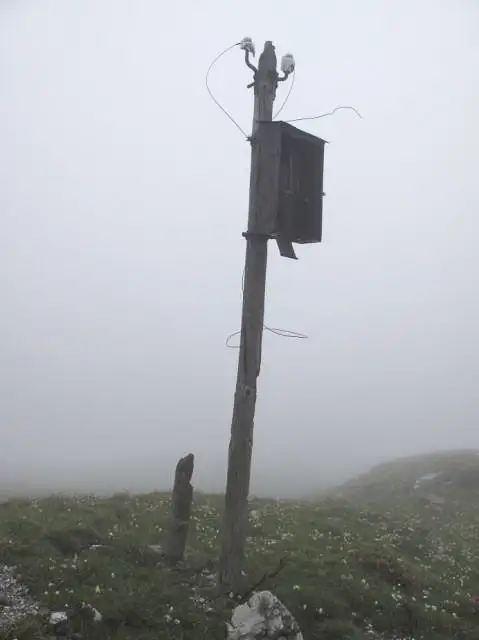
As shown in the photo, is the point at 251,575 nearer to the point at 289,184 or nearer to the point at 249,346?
the point at 249,346

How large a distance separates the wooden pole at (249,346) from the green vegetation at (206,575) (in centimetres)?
115

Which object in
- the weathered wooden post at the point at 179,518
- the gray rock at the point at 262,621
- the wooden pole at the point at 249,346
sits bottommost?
the gray rock at the point at 262,621

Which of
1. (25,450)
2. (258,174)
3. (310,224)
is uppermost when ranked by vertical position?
(258,174)

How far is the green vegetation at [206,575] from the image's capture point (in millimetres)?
11227

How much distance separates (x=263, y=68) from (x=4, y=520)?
1382 centimetres

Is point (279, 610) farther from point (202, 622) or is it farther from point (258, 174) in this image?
point (258, 174)

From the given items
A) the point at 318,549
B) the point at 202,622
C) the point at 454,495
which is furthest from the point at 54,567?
the point at 454,495

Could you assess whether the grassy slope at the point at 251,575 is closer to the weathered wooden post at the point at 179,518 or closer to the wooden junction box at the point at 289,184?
the weathered wooden post at the point at 179,518

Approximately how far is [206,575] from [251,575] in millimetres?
1161

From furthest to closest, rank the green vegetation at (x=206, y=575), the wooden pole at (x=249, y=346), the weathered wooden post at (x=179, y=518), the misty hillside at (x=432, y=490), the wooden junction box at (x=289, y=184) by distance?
the misty hillside at (x=432, y=490), the weathered wooden post at (x=179, y=518), the wooden junction box at (x=289, y=184), the wooden pole at (x=249, y=346), the green vegetation at (x=206, y=575)

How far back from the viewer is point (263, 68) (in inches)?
540

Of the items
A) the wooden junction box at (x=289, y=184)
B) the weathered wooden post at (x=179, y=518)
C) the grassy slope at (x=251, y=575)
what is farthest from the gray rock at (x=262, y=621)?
the wooden junction box at (x=289, y=184)

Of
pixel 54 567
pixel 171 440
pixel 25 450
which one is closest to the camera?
pixel 54 567

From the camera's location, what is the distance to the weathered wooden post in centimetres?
1442
